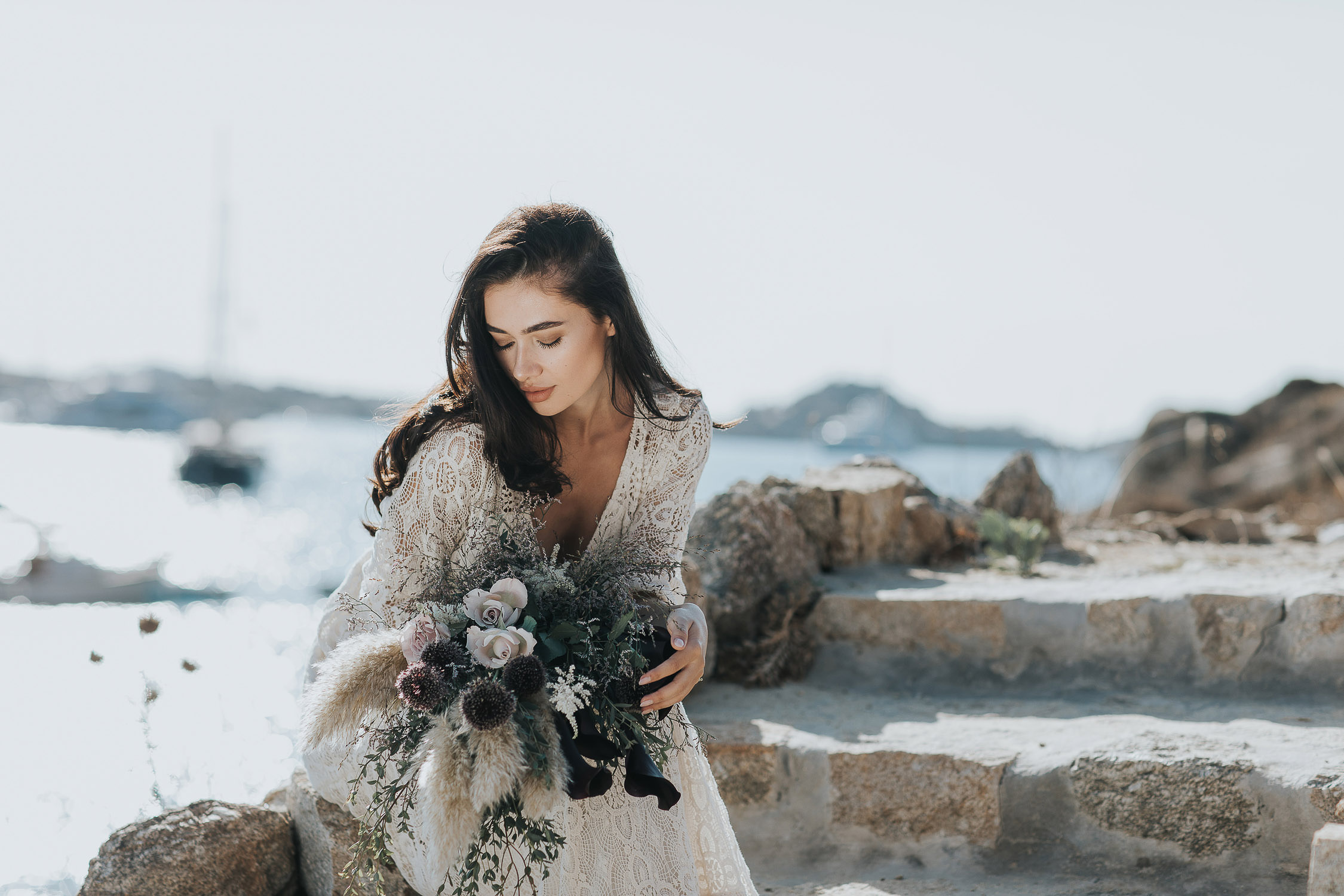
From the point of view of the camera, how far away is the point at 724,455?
50875 mm

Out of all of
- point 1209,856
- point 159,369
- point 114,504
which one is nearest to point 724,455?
point 114,504

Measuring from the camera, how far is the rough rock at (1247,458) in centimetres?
835

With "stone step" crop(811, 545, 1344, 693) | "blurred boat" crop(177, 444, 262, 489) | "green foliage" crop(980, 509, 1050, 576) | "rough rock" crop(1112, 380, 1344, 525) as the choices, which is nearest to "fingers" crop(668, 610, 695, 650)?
"stone step" crop(811, 545, 1344, 693)

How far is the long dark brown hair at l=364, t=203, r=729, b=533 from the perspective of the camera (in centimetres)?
218

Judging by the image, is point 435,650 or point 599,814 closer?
point 435,650

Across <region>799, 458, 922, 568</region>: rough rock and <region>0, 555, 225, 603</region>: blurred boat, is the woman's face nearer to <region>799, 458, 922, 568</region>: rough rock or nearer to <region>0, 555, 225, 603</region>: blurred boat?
<region>799, 458, 922, 568</region>: rough rock

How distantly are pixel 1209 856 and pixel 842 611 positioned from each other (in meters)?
1.68

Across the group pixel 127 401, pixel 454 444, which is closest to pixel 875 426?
pixel 454 444

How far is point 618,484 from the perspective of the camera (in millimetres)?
2404

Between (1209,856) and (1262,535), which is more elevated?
(1262,535)

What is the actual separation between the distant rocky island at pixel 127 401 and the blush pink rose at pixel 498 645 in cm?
6955

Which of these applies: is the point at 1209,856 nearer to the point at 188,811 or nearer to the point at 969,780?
the point at 969,780

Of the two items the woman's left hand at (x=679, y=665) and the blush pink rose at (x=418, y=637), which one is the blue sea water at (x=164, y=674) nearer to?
the blush pink rose at (x=418, y=637)

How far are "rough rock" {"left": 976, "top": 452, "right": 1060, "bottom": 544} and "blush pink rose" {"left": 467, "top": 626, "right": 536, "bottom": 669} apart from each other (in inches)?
174
